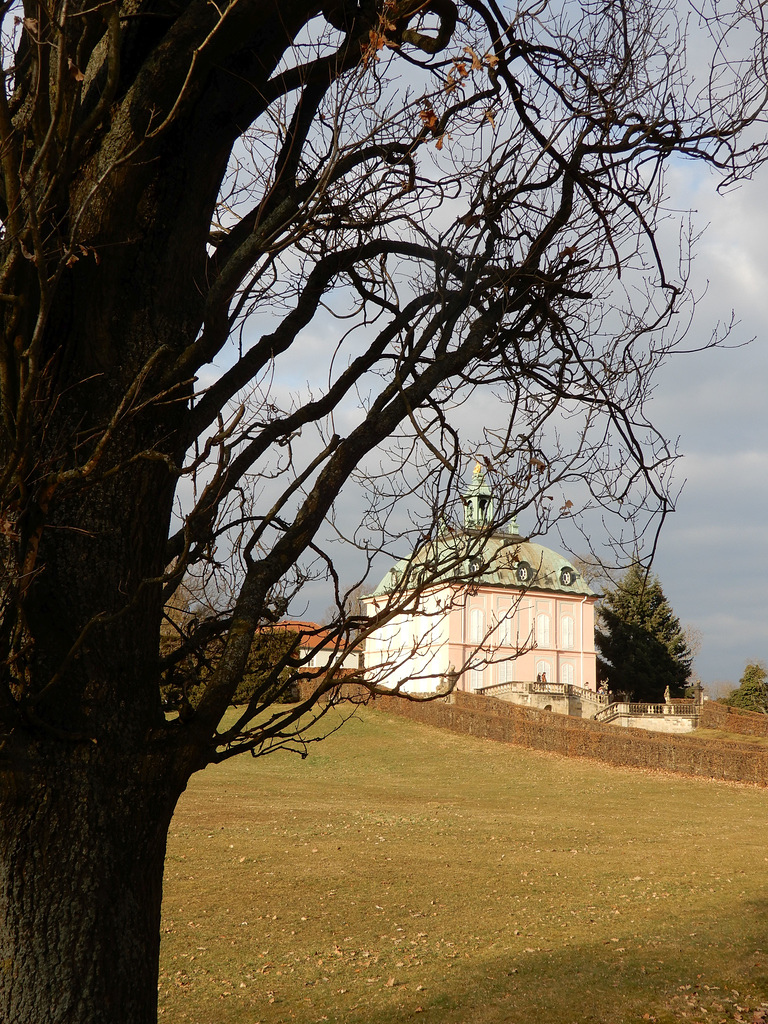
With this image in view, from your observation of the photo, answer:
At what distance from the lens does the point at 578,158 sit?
Result: 420 cm

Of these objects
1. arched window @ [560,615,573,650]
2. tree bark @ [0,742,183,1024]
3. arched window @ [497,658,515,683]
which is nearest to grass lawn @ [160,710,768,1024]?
tree bark @ [0,742,183,1024]

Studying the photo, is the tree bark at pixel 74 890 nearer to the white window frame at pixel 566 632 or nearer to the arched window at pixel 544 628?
the arched window at pixel 544 628

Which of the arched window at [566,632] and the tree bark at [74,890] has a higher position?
the arched window at [566,632]

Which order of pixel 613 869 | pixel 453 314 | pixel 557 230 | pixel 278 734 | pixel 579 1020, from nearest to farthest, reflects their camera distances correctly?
pixel 278 734 < pixel 453 314 < pixel 557 230 < pixel 579 1020 < pixel 613 869

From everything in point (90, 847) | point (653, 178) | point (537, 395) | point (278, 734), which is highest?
point (653, 178)

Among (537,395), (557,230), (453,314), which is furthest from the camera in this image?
(537,395)

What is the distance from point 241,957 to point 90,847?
838cm

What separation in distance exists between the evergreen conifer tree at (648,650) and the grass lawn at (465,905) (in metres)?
26.9

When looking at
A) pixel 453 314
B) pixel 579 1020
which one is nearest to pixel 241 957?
pixel 579 1020

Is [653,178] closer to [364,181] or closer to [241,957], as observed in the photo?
[364,181]

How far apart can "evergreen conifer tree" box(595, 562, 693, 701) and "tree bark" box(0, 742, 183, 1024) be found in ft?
164

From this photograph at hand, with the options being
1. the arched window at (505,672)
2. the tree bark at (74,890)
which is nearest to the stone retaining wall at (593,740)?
the arched window at (505,672)

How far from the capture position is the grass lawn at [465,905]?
857cm

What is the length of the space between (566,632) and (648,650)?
20.9 feet
